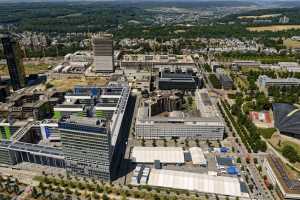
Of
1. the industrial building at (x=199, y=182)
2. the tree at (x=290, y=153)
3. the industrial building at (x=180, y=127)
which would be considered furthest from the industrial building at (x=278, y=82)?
the industrial building at (x=199, y=182)

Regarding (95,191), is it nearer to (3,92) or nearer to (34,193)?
(34,193)

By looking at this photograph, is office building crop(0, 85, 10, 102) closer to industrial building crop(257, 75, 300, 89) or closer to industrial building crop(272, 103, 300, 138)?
industrial building crop(272, 103, 300, 138)

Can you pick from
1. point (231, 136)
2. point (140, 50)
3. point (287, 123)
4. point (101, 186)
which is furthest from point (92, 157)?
point (140, 50)

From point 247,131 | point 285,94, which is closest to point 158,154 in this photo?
point 247,131

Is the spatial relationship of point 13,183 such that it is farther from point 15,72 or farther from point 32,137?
point 15,72

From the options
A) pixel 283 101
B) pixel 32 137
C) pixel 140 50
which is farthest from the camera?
pixel 140 50

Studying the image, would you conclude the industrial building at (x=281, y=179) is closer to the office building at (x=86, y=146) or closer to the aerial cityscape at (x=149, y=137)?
the aerial cityscape at (x=149, y=137)
